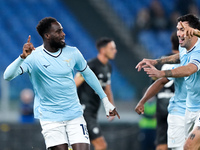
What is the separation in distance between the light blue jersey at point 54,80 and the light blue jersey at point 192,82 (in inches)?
58.4

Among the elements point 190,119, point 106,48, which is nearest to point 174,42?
point 190,119

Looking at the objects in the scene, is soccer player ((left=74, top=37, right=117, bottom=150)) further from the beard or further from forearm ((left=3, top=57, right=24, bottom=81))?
forearm ((left=3, top=57, right=24, bottom=81))

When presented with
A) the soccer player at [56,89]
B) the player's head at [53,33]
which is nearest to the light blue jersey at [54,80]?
the soccer player at [56,89]

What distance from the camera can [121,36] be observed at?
19.1 metres

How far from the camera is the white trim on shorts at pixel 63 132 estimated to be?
21.5ft

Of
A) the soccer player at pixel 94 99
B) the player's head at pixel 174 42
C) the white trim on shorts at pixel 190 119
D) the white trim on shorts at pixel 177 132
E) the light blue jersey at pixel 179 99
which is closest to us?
the white trim on shorts at pixel 190 119

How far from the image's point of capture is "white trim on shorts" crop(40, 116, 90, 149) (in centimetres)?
655

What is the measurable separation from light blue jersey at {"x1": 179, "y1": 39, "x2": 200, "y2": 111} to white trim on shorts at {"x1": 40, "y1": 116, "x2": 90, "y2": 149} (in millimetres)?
1571

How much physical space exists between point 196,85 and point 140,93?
7921mm

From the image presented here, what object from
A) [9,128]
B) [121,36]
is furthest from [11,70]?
[121,36]

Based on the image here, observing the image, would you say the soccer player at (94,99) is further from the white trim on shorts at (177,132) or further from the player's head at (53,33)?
the player's head at (53,33)

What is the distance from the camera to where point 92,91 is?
9.60 metres

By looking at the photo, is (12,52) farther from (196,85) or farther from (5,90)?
(196,85)

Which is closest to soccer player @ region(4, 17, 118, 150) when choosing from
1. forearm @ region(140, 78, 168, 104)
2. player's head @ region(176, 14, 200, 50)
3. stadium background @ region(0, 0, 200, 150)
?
forearm @ region(140, 78, 168, 104)
